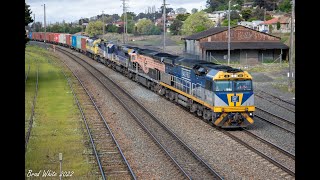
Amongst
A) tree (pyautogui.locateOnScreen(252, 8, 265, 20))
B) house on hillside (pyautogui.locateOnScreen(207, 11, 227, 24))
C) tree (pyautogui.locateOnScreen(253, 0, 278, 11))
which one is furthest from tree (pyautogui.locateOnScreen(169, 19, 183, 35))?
tree (pyautogui.locateOnScreen(253, 0, 278, 11))

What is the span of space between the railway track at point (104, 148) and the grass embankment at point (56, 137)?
42cm

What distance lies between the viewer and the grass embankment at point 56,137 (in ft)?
49.7

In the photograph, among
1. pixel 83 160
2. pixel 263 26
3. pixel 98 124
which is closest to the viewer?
pixel 83 160

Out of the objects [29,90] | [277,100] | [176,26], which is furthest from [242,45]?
[176,26]

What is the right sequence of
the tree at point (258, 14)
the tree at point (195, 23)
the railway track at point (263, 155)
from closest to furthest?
the railway track at point (263, 155), the tree at point (195, 23), the tree at point (258, 14)

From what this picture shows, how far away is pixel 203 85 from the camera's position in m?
22.1

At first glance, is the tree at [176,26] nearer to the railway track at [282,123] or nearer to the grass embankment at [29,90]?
the grass embankment at [29,90]

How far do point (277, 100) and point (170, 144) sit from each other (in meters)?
14.6

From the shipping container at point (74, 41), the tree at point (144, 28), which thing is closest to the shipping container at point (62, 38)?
the shipping container at point (74, 41)

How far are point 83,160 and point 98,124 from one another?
698 centimetres
